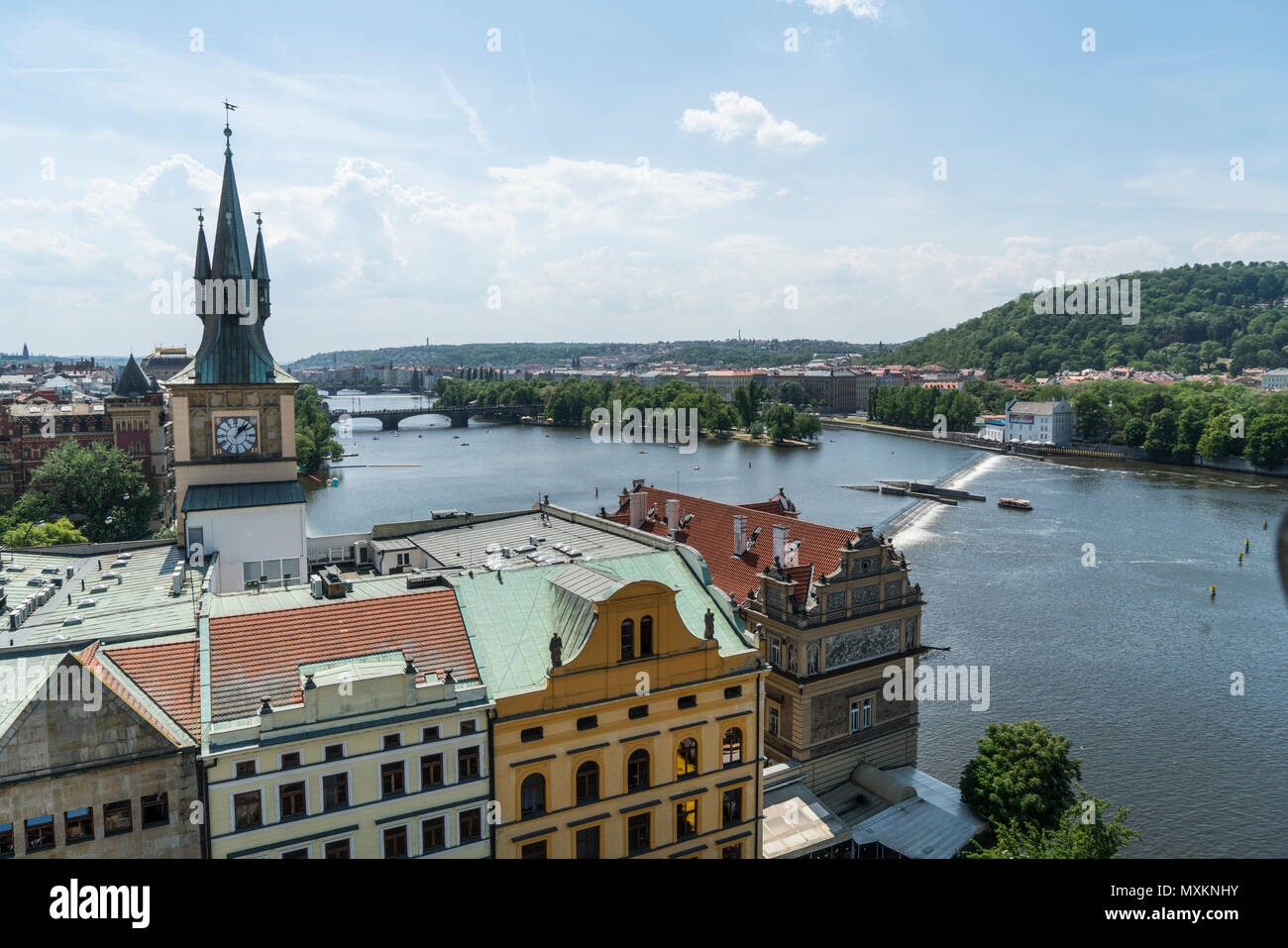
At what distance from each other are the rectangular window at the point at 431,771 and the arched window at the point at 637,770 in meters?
3.96

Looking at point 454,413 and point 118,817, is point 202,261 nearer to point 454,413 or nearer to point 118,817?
point 118,817

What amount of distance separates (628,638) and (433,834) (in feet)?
17.1

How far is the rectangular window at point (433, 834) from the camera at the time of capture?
17.1m

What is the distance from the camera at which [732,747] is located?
20.4 meters

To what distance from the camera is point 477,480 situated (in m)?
96.5

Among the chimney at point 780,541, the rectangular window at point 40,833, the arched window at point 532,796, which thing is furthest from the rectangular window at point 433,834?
the chimney at point 780,541

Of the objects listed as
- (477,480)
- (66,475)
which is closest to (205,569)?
(66,475)

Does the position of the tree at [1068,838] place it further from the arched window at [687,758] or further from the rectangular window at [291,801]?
the rectangular window at [291,801]

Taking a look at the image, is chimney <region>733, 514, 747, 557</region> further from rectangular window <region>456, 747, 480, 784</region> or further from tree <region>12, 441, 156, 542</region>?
tree <region>12, 441, 156, 542</region>

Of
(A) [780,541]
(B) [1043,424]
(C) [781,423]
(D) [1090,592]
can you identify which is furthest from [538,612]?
(B) [1043,424]

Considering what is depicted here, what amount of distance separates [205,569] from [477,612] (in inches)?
361

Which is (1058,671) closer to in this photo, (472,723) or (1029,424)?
(472,723)
